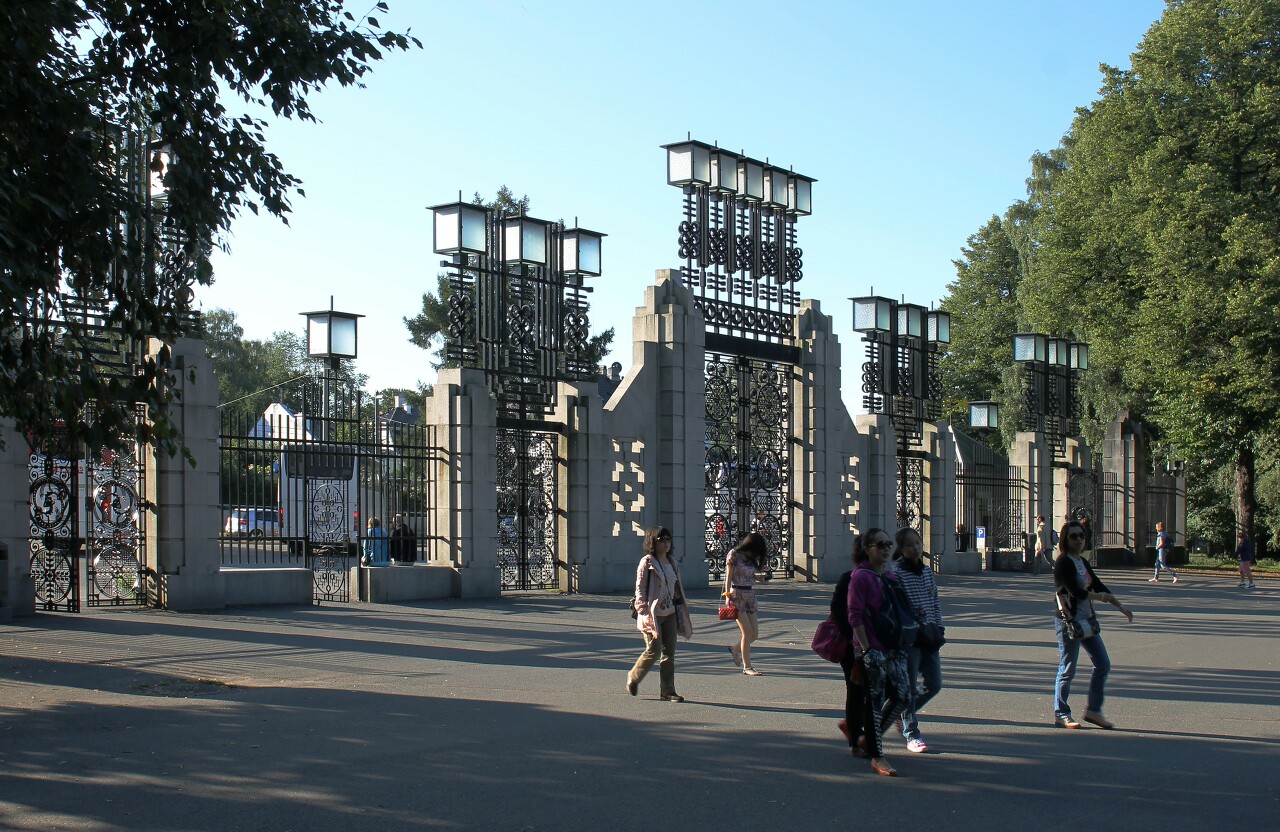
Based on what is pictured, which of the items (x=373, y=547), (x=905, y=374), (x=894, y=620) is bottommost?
(x=373, y=547)

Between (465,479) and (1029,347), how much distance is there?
19.4 meters

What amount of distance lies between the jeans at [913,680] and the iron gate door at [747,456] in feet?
53.8

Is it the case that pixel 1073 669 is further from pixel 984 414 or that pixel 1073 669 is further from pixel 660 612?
pixel 984 414

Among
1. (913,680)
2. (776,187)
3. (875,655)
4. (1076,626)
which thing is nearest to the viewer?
(875,655)

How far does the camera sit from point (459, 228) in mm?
21781

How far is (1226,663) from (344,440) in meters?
12.7

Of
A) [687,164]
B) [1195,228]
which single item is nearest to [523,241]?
[687,164]

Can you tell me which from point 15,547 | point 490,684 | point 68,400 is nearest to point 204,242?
point 68,400

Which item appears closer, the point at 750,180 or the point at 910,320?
the point at 750,180

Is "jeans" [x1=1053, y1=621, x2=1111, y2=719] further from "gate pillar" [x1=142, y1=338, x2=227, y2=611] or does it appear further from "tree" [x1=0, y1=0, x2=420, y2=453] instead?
"gate pillar" [x1=142, y1=338, x2=227, y2=611]

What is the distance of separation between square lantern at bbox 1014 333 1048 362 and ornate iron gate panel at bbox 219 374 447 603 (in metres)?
19.5

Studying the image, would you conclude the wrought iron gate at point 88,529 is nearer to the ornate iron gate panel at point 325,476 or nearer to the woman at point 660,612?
the ornate iron gate panel at point 325,476

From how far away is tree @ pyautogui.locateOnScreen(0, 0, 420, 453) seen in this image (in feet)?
32.4

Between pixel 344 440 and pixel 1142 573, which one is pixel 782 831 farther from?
pixel 1142 573
